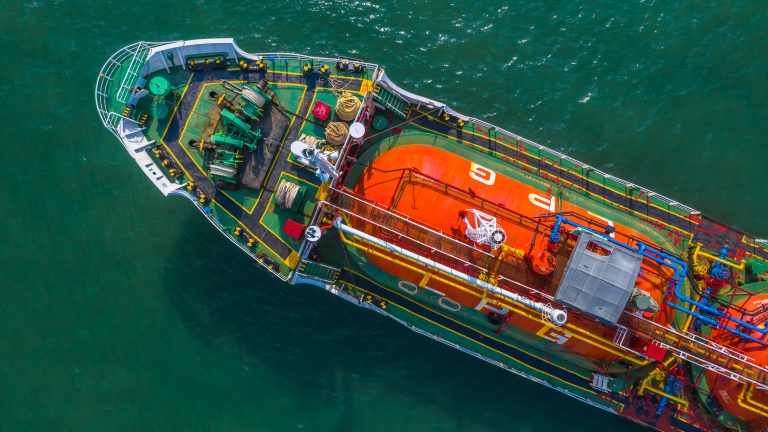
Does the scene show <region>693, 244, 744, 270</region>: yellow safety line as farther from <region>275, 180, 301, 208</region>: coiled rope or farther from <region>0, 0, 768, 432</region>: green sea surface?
<region>275, 180, 301, 208</region>: coiled rope

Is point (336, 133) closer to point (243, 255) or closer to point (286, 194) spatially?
point (286, 194)

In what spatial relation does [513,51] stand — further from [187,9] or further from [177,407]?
[177,407]

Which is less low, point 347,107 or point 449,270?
point 347,107

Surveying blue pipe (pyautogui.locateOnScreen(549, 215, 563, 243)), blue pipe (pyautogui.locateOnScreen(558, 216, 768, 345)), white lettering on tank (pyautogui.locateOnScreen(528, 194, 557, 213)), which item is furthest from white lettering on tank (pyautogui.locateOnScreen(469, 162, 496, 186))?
blue pipe (pyautogui.locateOnScreen(558, 216, 768, 345))

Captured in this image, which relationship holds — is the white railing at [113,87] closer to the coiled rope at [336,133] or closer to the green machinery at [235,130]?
the green machinery at [235,130]

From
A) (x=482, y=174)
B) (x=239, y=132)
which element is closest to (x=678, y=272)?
(x=482, y=174)

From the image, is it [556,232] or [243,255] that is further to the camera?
[243,255]

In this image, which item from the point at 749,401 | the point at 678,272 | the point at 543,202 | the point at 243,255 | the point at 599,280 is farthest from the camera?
the point at 243,255

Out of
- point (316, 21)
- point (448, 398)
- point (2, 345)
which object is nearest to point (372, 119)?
point (316, 21)
